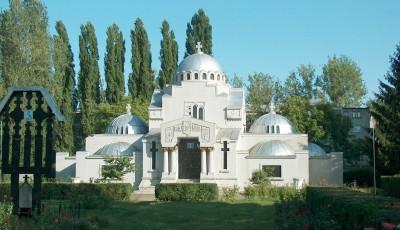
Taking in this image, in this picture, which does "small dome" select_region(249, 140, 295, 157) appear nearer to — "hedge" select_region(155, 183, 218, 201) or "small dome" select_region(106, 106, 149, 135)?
"small dome" select_region(106, 106, 149, 135)

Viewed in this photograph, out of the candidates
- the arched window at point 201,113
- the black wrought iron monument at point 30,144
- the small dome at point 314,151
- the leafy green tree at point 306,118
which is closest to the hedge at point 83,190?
the arched window at point 201,113

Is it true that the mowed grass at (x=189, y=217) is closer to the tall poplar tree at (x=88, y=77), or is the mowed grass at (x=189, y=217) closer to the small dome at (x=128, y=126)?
the small dome at (x=128, y=126)

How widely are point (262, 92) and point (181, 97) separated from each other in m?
26.9

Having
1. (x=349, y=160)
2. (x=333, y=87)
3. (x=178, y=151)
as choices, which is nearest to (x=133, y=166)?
(x=178, y=151)

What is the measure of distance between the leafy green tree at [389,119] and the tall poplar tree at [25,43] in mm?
26050

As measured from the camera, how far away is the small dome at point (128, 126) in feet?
163

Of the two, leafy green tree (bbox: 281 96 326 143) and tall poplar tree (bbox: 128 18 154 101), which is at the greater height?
tall poplar tree (bbox: 128 18 154 101)

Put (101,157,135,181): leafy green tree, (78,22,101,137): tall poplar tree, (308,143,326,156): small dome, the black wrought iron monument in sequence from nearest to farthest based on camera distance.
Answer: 1. the black wrought iron monument
2. (101,157,135,181): leafy green tree
3. (308,143,326,156): small dome
4. (78,22,101,137): tall poplar tree

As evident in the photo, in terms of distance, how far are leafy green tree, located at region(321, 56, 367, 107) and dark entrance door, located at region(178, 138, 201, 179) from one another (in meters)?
38.0

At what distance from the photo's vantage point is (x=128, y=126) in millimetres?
49781

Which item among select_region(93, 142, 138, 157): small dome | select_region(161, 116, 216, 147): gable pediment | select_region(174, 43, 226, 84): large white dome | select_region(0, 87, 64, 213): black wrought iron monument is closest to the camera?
select_region(0, 87, 64, 213): black wrought iron monument

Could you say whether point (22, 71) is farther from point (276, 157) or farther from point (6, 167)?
point (6, 167)

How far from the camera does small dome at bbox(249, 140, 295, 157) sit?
→ 144 ft

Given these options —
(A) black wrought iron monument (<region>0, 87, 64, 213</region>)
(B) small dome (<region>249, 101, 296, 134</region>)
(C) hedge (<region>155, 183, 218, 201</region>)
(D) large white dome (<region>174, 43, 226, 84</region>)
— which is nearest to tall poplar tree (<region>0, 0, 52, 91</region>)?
(D) large white dome (<region>174, 43, 226, 84</region>)
